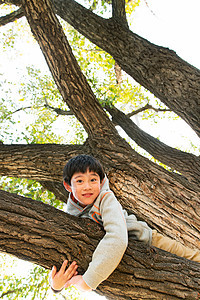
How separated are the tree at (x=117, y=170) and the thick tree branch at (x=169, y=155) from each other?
15 mm

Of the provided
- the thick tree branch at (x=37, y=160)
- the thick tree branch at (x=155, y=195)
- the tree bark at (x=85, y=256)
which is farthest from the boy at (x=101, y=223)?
the thick tree branch at (x=37, y=160)

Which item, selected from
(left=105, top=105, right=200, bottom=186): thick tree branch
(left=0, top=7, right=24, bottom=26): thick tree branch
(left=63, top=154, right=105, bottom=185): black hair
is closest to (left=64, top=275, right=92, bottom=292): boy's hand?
(left=63, top=154, right=105, bottom=185): black hair

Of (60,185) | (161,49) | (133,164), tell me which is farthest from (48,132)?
(133,164)

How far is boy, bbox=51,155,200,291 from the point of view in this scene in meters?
1.61

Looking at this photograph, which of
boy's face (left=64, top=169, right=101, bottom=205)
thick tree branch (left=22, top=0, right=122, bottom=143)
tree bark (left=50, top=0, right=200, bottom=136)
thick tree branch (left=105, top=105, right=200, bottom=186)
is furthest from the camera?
thick tree branch (left=105, top=105, right=200, bottom=186)

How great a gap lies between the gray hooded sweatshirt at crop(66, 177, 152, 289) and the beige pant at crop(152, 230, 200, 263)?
0.29 ft

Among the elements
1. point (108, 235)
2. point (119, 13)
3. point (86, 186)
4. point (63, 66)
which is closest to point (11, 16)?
point (119, 13)

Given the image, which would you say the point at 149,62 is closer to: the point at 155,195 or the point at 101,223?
the point at 155,195

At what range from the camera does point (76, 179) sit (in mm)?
2223

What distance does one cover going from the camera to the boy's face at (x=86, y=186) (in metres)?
2.13

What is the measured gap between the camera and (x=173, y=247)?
232 centimetres

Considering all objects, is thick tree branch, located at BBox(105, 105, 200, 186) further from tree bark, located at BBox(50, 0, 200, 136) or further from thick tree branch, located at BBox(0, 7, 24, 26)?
thick tree branch, located at BBox(0, 7, 24, 26)

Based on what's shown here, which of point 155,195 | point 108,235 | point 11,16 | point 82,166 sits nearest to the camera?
point 108,235

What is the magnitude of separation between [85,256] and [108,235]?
0.21 m
